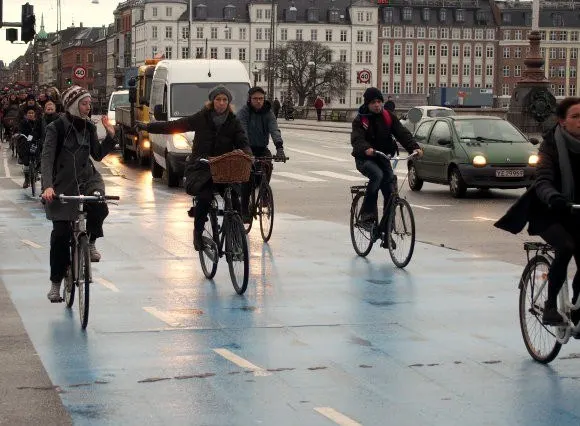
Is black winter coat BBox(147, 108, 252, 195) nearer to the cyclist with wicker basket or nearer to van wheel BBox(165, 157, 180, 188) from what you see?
the cyclist with wicker basket

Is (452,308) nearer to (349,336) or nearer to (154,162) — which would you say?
(349,336)

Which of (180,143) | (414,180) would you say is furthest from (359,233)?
(180,143)

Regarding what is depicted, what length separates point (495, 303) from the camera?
11.3m

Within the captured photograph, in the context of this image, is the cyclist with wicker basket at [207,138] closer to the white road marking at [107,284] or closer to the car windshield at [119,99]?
the white road marking at [107,284]

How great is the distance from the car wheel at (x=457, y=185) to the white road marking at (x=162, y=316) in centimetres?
1444

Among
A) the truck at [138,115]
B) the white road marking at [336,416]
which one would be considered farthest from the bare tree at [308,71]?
the white road marking at [336,416]

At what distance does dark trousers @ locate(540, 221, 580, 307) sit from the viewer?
809cm

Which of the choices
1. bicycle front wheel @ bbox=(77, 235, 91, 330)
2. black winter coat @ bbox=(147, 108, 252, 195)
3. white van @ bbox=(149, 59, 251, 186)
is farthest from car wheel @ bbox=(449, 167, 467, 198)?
bicycle front wheel @ bbox=(77, 235, 91, 330)

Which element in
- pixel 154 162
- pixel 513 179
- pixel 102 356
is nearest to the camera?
pixel 102 356

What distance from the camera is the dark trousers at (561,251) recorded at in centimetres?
809

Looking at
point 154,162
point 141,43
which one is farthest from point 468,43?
point 154,162

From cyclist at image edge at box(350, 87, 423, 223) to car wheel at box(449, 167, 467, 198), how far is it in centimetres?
1037

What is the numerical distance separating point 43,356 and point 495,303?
4.02 m

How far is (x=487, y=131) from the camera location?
1022 inches
